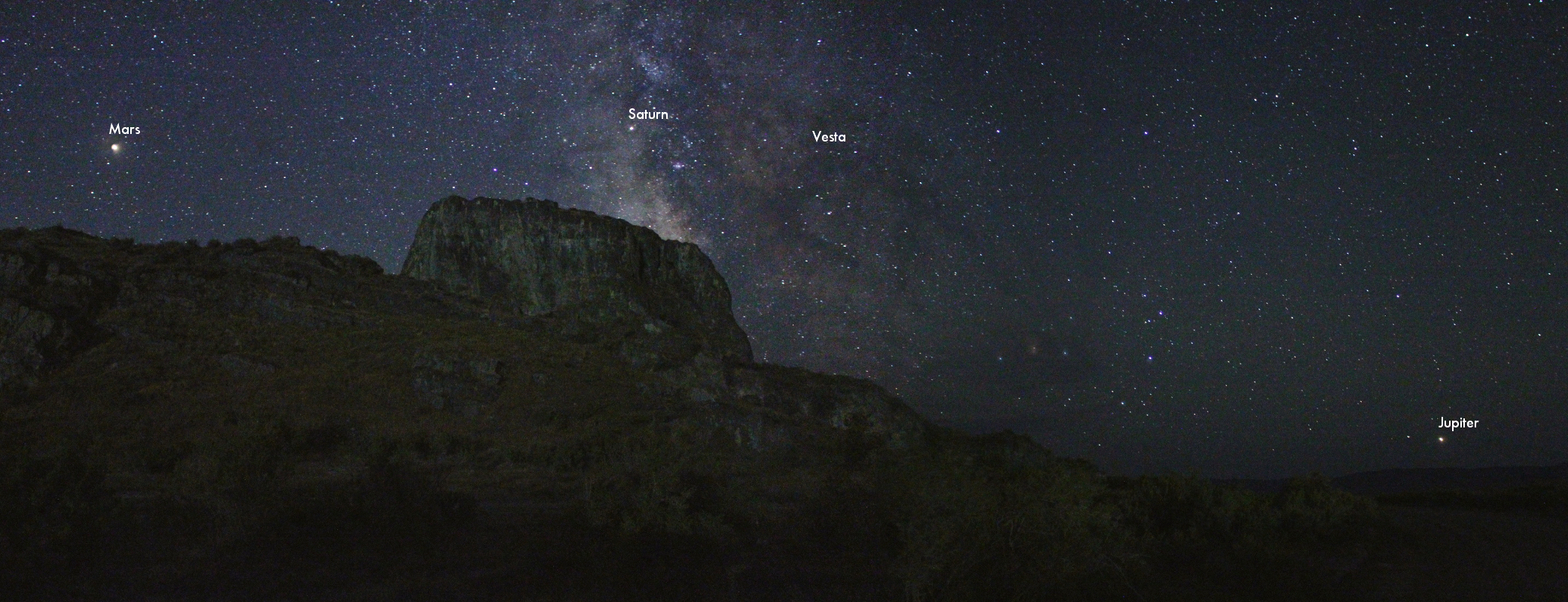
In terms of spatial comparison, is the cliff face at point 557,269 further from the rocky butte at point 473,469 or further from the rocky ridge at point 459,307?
the rocky butte at point 473,469

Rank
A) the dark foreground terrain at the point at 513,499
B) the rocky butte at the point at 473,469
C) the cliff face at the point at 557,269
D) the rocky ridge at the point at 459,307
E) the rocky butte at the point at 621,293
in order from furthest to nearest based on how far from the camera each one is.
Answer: the cliff face at the point at 557,269 < the rocky butte at the point at 621,293 < the rocky ridge at the point at 459,307 < the rocky butte at the point at 473,469 < the dark foreground terrain at the point at 513,499

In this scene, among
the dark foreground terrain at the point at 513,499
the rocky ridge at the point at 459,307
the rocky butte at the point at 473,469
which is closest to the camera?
the dark foreground terrain at the point at 513,499

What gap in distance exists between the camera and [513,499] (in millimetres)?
20500

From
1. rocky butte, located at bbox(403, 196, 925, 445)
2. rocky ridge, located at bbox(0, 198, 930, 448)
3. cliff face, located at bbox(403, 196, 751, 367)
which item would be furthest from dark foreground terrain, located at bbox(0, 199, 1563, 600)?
cliff face, located at bbox(403, 196, 751, 367)

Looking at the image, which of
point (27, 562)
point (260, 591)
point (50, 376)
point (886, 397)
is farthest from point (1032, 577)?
point (886, 397)

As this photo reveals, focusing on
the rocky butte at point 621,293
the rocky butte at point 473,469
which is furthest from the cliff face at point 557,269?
the rocky butte at point 473,469

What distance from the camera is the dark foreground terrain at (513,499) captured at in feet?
36.2

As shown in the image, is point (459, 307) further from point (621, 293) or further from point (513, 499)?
point (513, 499)

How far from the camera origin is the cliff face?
7325 cm

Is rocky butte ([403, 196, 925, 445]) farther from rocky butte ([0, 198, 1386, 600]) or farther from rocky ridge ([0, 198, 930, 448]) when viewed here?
rocky butte ([0, 198, 1386, 600])

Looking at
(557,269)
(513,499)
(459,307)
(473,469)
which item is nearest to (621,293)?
(557,269)

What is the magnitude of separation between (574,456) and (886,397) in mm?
39694

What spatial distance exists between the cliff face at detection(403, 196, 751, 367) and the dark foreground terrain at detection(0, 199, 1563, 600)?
75.8 feet

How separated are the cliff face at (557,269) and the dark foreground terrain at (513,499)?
23.1 metres
